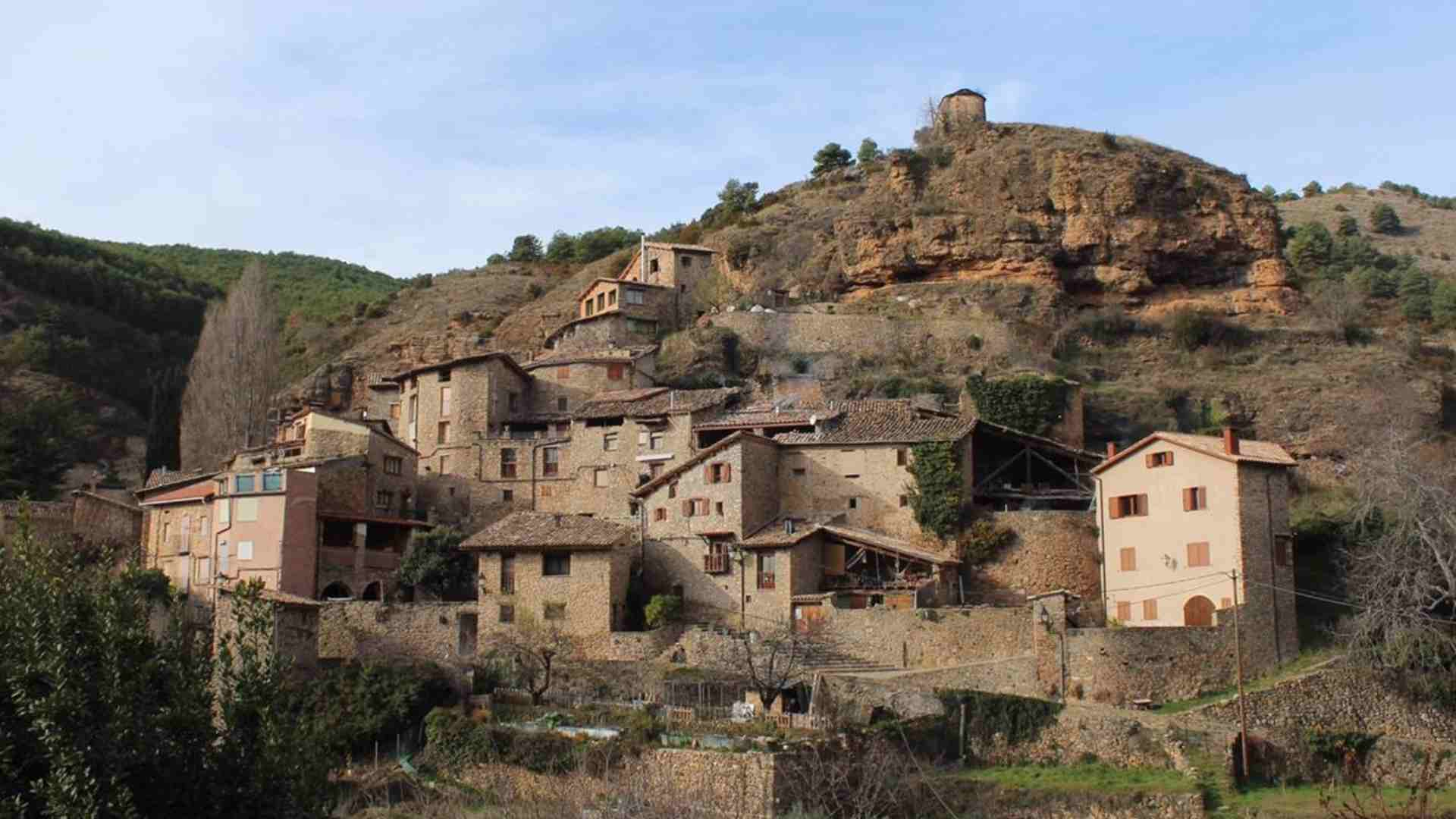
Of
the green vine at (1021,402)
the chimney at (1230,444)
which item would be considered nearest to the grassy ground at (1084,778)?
the chimney at (1230,444)

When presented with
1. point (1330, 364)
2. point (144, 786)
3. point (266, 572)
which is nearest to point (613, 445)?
point (266, 572)

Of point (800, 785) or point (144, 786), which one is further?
Result: point (800, 785)

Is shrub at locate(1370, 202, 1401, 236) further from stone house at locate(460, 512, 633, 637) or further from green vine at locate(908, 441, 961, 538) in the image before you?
stone house at locate(460, 512, 633, 637)

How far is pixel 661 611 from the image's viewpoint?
173 ft

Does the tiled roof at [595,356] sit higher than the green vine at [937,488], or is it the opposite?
the tiled roof at [595,356]

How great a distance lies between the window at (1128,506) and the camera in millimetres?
50250

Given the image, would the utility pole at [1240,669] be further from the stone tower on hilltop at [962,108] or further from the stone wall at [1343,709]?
the stone tower on hilltop at [962,108]

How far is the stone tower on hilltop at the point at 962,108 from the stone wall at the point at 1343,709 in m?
50.7

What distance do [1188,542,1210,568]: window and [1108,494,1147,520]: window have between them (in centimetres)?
235

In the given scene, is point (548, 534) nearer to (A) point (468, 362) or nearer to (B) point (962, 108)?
(A) point (468, 362)

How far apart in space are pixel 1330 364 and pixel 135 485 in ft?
171

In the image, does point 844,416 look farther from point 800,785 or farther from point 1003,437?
point 800,785

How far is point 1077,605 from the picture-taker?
48.0 m

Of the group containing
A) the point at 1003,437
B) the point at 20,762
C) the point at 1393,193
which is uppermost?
the point at 1393,193
